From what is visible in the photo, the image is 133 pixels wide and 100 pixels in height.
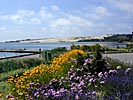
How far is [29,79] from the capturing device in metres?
12.1

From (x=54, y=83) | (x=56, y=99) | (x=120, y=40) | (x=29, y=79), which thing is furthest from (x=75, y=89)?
(x=120, y=40)

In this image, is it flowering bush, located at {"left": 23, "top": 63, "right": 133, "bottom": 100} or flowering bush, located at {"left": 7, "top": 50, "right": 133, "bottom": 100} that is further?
flowering bush, located at {"left": 7, "top": 50, "right": 133, "bottom": 100}

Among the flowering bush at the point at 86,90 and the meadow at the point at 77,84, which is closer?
the flowering bush at the point at 86,90

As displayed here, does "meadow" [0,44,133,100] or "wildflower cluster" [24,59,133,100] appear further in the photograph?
"meadow" [0,44,133,100]

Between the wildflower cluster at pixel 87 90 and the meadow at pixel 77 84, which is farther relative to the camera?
the meadow at pixel 77 84

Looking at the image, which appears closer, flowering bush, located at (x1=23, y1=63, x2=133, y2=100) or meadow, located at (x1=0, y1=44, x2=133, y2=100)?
flowering bush, located at (x1=23, y1=63, x2=133, y2=100)

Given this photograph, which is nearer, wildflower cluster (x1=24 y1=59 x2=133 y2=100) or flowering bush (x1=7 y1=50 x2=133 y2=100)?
wildflower cluster (x1=24 y1=59 x2=133 y2=100)

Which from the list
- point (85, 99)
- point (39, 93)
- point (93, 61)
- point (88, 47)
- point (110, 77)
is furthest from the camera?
point (88, 47)

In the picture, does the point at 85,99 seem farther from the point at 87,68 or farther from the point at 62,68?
the point at 62,68

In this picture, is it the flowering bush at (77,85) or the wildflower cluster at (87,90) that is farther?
the flowering bush at (77,85)

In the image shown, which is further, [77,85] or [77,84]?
[77,84]

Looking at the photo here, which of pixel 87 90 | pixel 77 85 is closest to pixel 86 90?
pixel 87 90

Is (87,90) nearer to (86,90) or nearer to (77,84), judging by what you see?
(86,90)

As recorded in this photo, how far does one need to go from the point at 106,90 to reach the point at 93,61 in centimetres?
426
